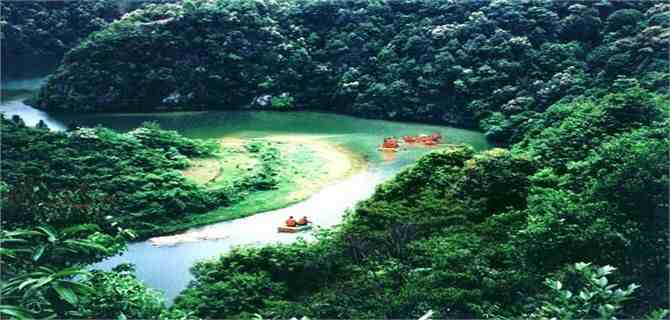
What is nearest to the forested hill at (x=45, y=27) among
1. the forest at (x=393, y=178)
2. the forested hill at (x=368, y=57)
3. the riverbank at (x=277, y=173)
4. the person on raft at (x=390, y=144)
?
the forest at (x=393, y=178)

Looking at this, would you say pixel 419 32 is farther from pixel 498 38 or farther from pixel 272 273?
pixel 272 273

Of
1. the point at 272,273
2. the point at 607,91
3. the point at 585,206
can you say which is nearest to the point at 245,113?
the point at 607,91

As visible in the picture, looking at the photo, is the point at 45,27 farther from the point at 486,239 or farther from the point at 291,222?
the point at 486,239

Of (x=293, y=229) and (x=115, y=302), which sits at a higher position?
(x=115, y=302)

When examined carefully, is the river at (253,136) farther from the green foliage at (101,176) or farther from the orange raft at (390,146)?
the green foliage at (101,176)

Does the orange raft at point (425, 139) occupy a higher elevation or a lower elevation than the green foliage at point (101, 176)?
higher

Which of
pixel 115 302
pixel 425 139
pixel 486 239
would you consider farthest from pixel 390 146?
pixel 115 302
